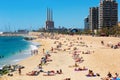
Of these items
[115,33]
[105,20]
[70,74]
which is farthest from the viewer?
[105,20]

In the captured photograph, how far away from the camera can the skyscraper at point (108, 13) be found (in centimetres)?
15488

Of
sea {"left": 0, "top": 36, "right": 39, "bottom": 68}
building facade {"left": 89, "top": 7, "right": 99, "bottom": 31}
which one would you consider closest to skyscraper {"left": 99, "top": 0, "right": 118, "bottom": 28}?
building facade {"left": 89, "top": 7, "right": 99, "bottom": 31}

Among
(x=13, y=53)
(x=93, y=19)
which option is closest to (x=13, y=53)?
(x=13, y=53)

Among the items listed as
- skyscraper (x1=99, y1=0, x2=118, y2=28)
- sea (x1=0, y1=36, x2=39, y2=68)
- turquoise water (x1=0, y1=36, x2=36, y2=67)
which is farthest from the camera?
skyscraper (x1=99, y1=0, x2=118, y2=28)

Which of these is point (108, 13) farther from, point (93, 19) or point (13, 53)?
point (13, 53)

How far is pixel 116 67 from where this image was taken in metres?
33.6

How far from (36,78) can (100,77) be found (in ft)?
21.4

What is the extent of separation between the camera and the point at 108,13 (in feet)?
518

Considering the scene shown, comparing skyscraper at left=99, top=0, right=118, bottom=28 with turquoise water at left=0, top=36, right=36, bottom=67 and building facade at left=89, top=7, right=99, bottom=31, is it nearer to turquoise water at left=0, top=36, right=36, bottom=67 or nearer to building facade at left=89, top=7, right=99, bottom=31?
building facade at left=89, top=7, right=99, bottom=31

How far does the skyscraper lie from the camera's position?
154875 millimetres

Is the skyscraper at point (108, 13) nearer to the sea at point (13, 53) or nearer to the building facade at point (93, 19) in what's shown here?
the building facade at point (93, 19)

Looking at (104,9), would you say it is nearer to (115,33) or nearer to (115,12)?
(115,12)

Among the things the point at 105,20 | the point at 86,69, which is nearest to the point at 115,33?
the point at 105,20

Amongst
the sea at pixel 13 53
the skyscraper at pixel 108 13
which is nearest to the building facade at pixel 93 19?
the skyscraper at pixel 108 13
